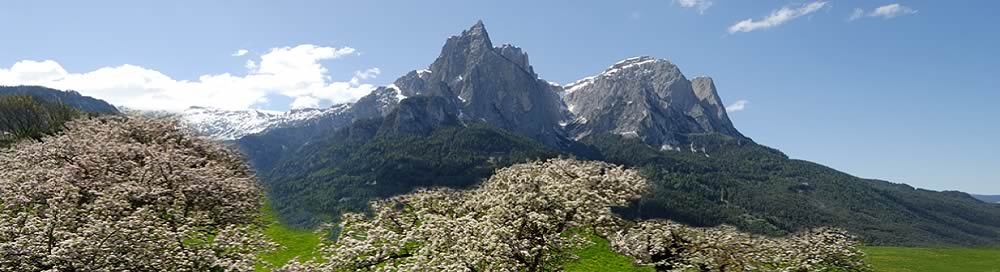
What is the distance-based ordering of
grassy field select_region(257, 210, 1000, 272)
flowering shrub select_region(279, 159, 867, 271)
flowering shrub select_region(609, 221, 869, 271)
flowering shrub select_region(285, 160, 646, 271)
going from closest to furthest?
flowering shrub select_region(285, 160, 646, 271) < flowering shrub select_region(279, 159, 867, 271) < flowering shrub select_region(609, 221, 869, 271) < grassy field select_region(257, 210, 1000, 272)

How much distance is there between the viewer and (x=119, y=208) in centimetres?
2569

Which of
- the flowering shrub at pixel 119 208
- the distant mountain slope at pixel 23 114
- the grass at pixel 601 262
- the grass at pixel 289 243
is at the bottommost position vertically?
the grass at pixel 289 243

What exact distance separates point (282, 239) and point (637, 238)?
35.3m

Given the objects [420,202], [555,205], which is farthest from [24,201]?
[555,205]

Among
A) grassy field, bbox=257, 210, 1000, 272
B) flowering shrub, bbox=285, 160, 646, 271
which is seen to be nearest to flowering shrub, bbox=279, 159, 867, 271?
flowering shrub, bbox=285, 160, 646, 271

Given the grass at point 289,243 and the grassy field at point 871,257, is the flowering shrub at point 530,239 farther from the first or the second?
the grass at point 289,243

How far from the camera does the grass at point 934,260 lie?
5316cm

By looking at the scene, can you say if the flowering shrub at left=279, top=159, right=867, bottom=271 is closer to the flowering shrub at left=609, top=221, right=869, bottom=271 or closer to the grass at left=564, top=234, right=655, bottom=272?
the flowering shrub at left=609, top=221, right=869, bottom=271

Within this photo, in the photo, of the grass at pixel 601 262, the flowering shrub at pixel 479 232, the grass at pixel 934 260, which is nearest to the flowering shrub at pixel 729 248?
the flowering shrub at pixel 479 232

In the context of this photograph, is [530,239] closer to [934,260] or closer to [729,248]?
[729,248]

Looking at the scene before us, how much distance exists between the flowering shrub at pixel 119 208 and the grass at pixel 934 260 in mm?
54967

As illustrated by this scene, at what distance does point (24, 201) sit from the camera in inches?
1057

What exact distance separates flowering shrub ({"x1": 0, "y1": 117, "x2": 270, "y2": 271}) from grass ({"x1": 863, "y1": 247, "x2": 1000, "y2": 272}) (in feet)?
180

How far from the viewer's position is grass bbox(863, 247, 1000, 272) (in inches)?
2093
